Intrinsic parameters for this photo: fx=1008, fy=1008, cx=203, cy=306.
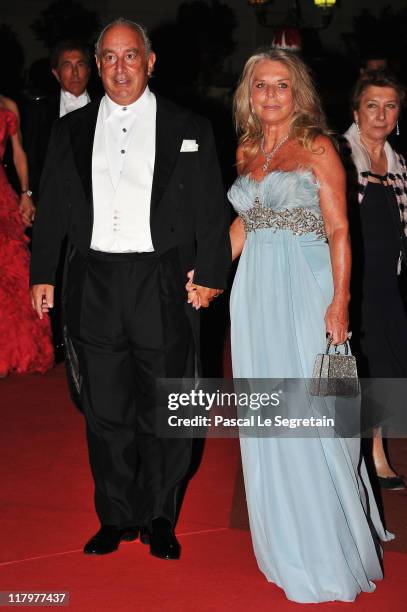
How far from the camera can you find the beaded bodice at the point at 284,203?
3.26 m

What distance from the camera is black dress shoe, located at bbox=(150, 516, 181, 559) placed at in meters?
3.50

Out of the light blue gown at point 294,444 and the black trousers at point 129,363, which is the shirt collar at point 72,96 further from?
the light blue gown at point 294,444

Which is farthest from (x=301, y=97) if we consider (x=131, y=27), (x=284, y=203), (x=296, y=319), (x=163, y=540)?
(x=163, y=540)

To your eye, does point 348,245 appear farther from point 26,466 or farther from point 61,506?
point 26,466

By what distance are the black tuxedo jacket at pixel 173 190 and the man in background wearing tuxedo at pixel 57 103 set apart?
2715mm

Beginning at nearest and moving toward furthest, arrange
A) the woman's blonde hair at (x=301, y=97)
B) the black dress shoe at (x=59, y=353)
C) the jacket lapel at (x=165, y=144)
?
the woman's blonde hair at (x=301, y=97) < the jacket lapel at (x=165, y=144) < the black dress shoe at (x=59, y=353)

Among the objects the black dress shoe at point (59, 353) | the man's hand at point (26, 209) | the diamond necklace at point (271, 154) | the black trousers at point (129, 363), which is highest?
the diamond necklace at point (271, 154)

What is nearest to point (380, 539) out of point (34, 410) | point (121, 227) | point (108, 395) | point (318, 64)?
point (108, 395)

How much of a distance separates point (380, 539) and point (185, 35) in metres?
12.9

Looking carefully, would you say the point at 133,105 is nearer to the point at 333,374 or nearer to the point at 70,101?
the point at 333,374

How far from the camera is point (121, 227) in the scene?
11.1ft

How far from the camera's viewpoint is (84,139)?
3.49 m

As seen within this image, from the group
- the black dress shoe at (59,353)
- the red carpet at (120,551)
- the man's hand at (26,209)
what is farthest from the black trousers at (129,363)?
the black dress shoe at (59,353)

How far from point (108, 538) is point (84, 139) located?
140cm
